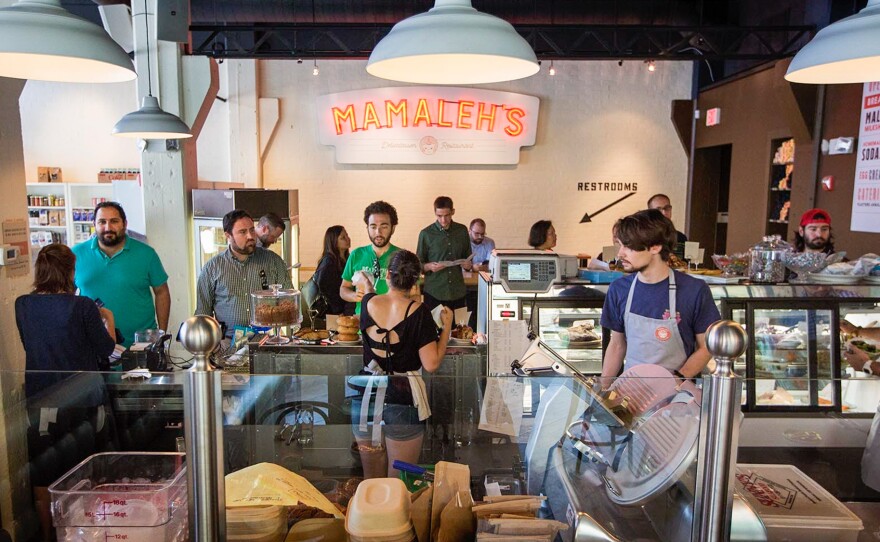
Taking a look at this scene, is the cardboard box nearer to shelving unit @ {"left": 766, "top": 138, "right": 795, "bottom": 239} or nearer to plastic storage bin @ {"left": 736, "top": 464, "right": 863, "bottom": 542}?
shelving unit @ {"left": 766, "top": 138, "right": 795, "bottom": 239}

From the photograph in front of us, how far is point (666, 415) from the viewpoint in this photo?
59.5 inches


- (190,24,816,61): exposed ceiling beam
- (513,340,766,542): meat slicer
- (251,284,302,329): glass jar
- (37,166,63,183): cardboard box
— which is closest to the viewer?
Result: (513,340,766,542): meat slicer

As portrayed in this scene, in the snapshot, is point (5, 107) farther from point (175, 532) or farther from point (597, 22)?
point (597, 22)

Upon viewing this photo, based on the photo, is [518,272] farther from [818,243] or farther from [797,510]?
[818,243]

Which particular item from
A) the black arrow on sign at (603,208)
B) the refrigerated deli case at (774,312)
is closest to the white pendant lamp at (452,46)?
the refrigerated deli case at (774,312)

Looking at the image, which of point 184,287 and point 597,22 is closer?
point 184,287

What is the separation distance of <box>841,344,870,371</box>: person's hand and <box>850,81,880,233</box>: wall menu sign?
3.00m

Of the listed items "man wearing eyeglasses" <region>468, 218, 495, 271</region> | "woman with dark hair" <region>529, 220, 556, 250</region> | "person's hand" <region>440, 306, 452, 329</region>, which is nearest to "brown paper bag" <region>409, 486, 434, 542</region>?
"person's hand" <region>440, 306, 452, 329</region>

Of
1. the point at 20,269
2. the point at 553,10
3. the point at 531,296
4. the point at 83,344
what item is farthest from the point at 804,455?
the point at 553,10

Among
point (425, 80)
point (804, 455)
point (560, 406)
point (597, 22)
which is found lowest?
point (804, 455)

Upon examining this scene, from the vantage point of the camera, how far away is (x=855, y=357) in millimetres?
3674

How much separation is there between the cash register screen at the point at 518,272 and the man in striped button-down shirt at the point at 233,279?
161cm

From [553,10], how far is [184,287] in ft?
17.5

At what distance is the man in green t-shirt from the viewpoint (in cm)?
428
